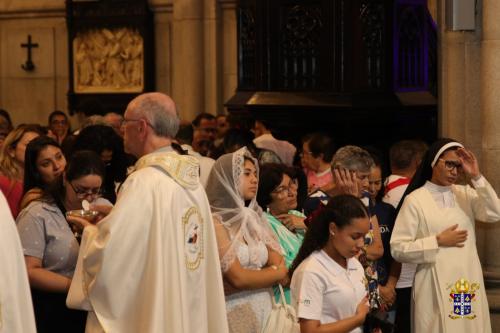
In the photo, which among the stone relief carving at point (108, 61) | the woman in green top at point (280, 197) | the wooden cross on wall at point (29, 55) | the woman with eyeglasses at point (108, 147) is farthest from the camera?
the wooden cross on wall at point (29, 55)

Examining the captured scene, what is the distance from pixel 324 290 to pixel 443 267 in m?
1.79

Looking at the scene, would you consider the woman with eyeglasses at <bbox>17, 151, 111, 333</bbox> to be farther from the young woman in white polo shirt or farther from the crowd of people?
the young woman in white polo shirt

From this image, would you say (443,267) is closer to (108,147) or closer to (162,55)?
(108,147)

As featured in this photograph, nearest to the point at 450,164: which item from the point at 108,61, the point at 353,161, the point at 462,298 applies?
the point at 353,161

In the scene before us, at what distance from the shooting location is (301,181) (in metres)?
8.96

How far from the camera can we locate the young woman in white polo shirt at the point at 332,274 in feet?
21.5

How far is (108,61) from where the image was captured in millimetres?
16438

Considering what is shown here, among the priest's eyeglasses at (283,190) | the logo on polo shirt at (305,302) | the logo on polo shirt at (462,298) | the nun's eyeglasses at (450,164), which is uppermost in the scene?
the nun's eyeglasses at (450,164)

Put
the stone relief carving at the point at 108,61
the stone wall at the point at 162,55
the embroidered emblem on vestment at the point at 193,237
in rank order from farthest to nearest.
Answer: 1. the stone relief carving at the point at 108,61
2. the stone wall at the point at 162,55
3. the embroidered emblem on vestment at the point at 193,237

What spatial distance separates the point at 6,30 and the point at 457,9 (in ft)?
30.9

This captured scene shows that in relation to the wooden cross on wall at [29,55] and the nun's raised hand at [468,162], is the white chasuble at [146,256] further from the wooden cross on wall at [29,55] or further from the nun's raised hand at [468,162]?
the wooden cross on wall at [29,55]

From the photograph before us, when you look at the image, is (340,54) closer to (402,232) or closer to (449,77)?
(449,77)

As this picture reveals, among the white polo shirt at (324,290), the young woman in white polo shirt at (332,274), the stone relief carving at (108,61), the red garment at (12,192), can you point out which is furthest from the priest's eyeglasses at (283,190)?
the stone relief carving at (108,61)

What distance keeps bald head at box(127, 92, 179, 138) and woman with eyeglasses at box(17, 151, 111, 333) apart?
0.65m
